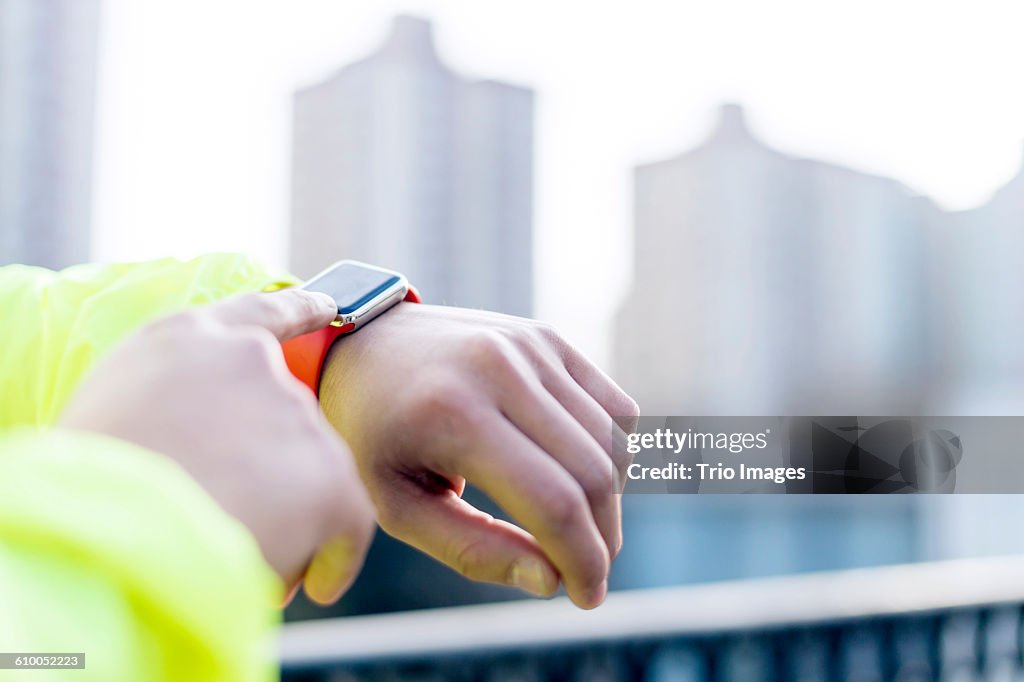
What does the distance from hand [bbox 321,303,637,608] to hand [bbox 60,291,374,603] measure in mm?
129

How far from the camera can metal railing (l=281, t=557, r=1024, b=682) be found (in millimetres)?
1014

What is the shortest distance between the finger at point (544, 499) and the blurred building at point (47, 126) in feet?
17.2

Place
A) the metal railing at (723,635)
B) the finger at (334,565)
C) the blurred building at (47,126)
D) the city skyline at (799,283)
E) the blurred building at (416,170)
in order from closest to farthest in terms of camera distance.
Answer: the finger at (334,565)
the metal railing at (723,635)
the blurred building at (47,126)
the blurred building at (416,170)
the city skyline at (799,283)

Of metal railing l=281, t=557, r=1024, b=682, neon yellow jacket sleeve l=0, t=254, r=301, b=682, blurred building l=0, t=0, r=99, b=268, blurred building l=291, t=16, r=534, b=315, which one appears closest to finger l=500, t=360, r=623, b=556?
neon yellow jacket sleeve l=0, t=254, r=301, b=682

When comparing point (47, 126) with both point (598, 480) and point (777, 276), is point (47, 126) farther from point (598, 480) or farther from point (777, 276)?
point (777, 276)

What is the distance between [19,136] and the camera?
557 cm

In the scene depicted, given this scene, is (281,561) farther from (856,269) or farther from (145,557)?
(856,269)

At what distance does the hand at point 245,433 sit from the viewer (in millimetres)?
271

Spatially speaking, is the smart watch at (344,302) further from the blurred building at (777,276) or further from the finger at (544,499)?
the blurred building at (777,276)

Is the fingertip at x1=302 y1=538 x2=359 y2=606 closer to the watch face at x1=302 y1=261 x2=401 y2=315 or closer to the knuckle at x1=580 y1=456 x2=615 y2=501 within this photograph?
the knuckle at x1=580 y1=456 x2=615 y2=501

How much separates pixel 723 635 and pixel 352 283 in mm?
753

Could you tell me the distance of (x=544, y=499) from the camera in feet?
1.39

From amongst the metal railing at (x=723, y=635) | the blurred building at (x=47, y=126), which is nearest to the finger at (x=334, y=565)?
the metal railing at (x=723, y=635)

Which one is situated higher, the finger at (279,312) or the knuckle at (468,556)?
the finger at (279,312)
